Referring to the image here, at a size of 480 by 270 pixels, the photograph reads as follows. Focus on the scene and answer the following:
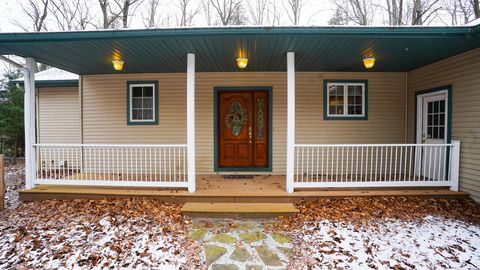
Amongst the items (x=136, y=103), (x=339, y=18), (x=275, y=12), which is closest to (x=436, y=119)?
(x=136, y=103)

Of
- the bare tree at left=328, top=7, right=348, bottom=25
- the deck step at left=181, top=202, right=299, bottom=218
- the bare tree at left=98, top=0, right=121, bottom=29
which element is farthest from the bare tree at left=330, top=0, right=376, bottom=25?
the deck step at left=181, top=202, right=299, bottom=218

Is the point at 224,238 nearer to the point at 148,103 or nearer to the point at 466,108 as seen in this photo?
the point at 148,103

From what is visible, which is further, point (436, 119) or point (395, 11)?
point (395, 11)

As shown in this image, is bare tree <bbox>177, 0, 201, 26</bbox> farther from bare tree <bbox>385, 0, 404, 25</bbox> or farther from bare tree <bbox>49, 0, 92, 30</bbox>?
bare tree <bbox>385, 0, 404, 25</bbox>

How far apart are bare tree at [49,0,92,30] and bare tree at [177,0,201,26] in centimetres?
493

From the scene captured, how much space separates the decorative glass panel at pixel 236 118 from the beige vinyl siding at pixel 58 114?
5.40 metres

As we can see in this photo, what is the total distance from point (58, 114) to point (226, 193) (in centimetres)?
708

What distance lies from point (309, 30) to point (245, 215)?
3.18 m

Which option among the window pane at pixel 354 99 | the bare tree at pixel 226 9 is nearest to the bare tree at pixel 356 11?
the bare tree at pixel 226 9

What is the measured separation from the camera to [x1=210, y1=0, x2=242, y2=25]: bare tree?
13648 millimetres

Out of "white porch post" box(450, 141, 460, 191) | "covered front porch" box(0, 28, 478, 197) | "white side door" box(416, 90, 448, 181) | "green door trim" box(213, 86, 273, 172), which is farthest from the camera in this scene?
"green door trim" box(213, 86, 273, 172)

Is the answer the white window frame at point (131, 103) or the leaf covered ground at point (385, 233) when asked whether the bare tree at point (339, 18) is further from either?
the leaf covered ground at point (385, 233)

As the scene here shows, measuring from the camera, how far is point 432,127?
5.54m

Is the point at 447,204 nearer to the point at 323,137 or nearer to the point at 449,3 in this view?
the point at 323,137
